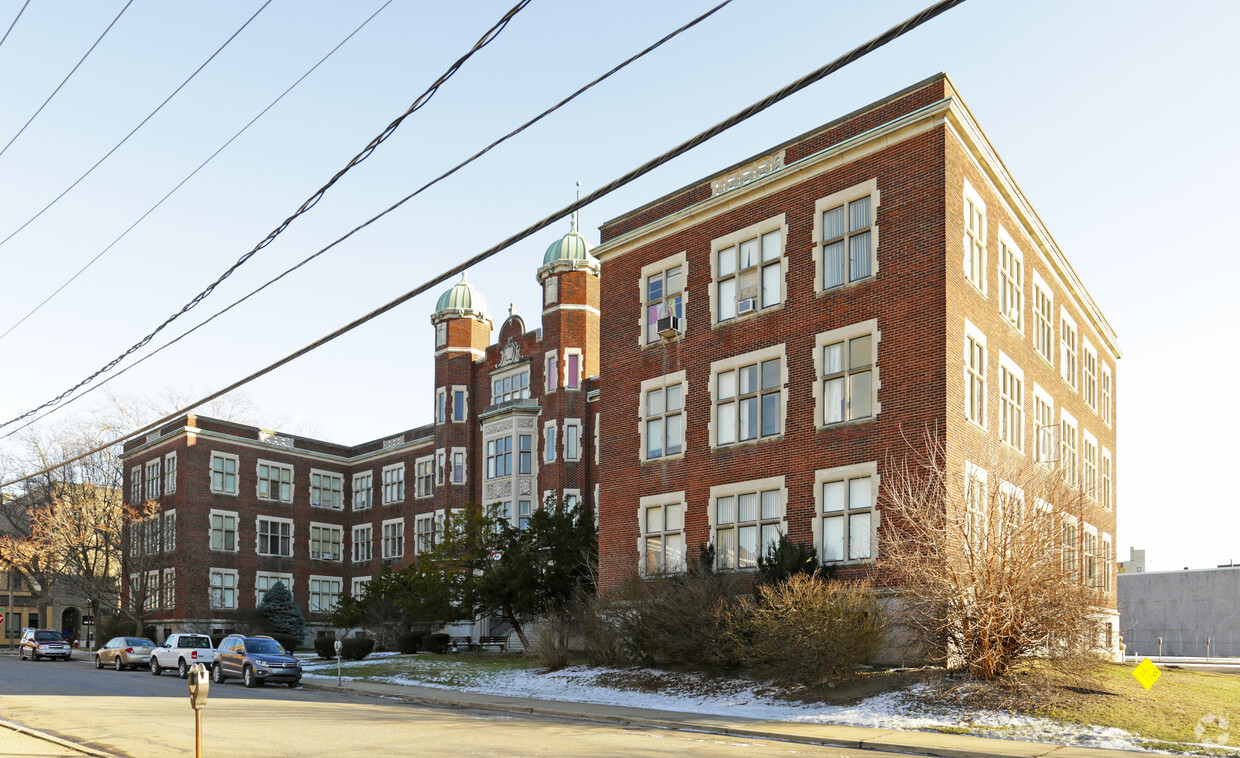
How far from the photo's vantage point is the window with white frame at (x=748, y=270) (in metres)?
30.2

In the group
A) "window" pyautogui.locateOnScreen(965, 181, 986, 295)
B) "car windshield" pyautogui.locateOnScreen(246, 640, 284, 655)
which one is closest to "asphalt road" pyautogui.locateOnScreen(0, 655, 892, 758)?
"car windshield" pyautogui.locateOnScreen(246, 640, 284, 655)

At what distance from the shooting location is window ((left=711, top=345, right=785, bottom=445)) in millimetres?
29641

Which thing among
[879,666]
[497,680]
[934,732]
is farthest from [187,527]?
[934,732]

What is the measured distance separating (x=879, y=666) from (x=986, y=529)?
491 cm

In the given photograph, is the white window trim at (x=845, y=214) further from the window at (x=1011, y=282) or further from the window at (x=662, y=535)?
→ the window at (x=662, y=535)

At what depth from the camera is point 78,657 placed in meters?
56.5

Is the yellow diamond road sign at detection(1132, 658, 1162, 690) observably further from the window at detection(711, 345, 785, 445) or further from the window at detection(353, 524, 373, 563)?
the window at detection(353, 524, 373, 563)

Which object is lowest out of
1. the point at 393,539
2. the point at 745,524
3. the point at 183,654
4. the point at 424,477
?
the point at 183,654

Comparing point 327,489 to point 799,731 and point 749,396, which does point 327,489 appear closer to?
point 749,396

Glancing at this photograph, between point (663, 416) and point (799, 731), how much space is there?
15.0 m

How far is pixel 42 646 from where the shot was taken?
50.4m

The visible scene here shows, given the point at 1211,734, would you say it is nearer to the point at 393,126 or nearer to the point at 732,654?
the point at 732,654

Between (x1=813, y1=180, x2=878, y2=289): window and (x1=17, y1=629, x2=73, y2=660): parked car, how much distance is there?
41.0 meters

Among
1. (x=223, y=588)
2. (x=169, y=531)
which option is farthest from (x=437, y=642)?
(x=169, y=531)
